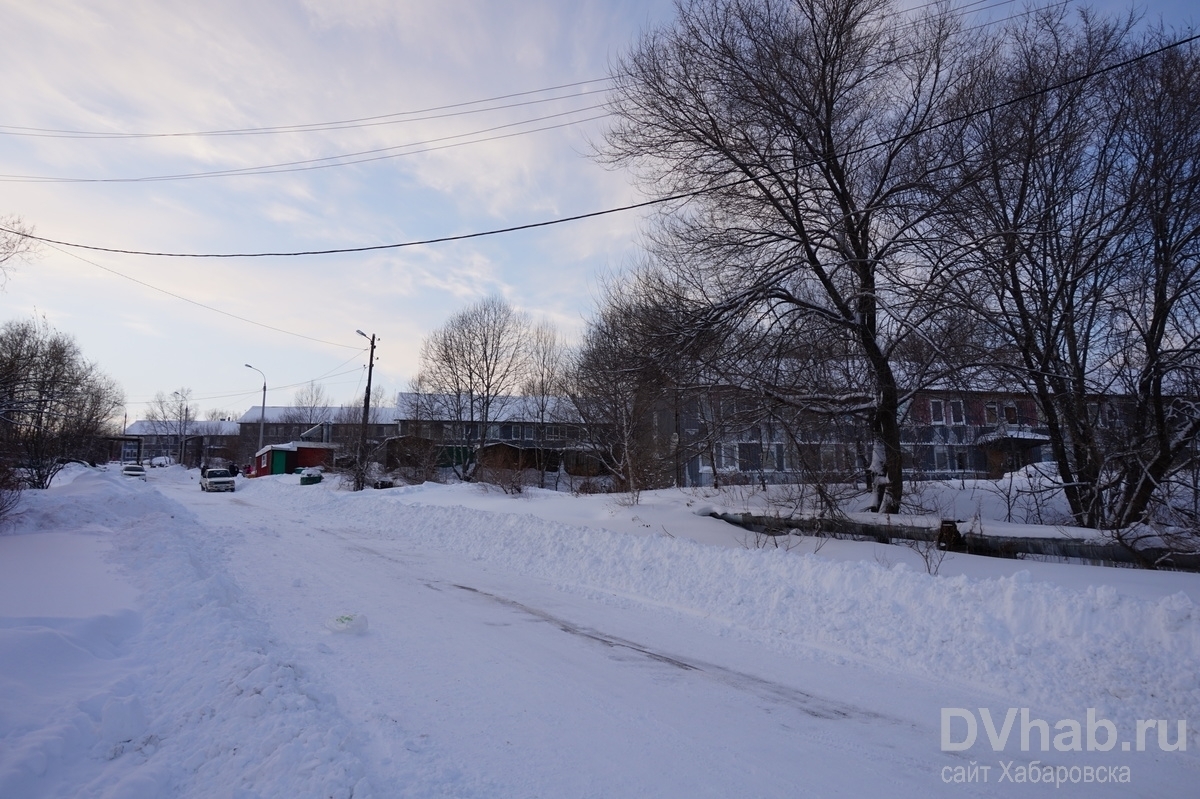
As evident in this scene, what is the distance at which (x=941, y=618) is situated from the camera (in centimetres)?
823

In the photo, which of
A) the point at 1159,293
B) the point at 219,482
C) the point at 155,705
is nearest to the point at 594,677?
the point at 155,705

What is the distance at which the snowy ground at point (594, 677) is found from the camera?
14.8 feet

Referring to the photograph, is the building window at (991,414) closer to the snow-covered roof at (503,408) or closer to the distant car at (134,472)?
the snow-covered roof at (503,408)

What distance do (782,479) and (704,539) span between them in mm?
4358

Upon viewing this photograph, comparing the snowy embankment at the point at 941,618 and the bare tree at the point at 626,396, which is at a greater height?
the bare tree at the point at 626,396

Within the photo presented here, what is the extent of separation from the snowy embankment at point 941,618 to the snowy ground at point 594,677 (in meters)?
0.03

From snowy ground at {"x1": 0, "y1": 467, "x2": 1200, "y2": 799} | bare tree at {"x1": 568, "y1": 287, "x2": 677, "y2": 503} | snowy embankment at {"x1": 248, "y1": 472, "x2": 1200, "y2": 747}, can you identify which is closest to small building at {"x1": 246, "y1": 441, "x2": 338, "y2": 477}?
bare tree at {"x1": 568, "y1": 287, "x2": 677, "y2": 503}

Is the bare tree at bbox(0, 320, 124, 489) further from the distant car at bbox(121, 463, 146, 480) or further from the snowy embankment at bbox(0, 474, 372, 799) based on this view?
the distant car at bbox(121, 463, 146, 480)

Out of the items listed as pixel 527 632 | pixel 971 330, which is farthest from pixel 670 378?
pixel 527 632

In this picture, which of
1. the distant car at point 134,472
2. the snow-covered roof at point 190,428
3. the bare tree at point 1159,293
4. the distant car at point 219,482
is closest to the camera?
the bare tree at point 1159,293

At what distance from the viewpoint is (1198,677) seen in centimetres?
644

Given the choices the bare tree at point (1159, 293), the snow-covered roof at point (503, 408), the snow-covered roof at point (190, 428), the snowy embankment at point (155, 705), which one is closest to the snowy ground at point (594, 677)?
the snowy embankment at point (155, 705)

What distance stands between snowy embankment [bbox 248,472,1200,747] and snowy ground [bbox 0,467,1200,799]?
3 cm

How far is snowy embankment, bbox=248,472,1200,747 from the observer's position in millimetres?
6656
